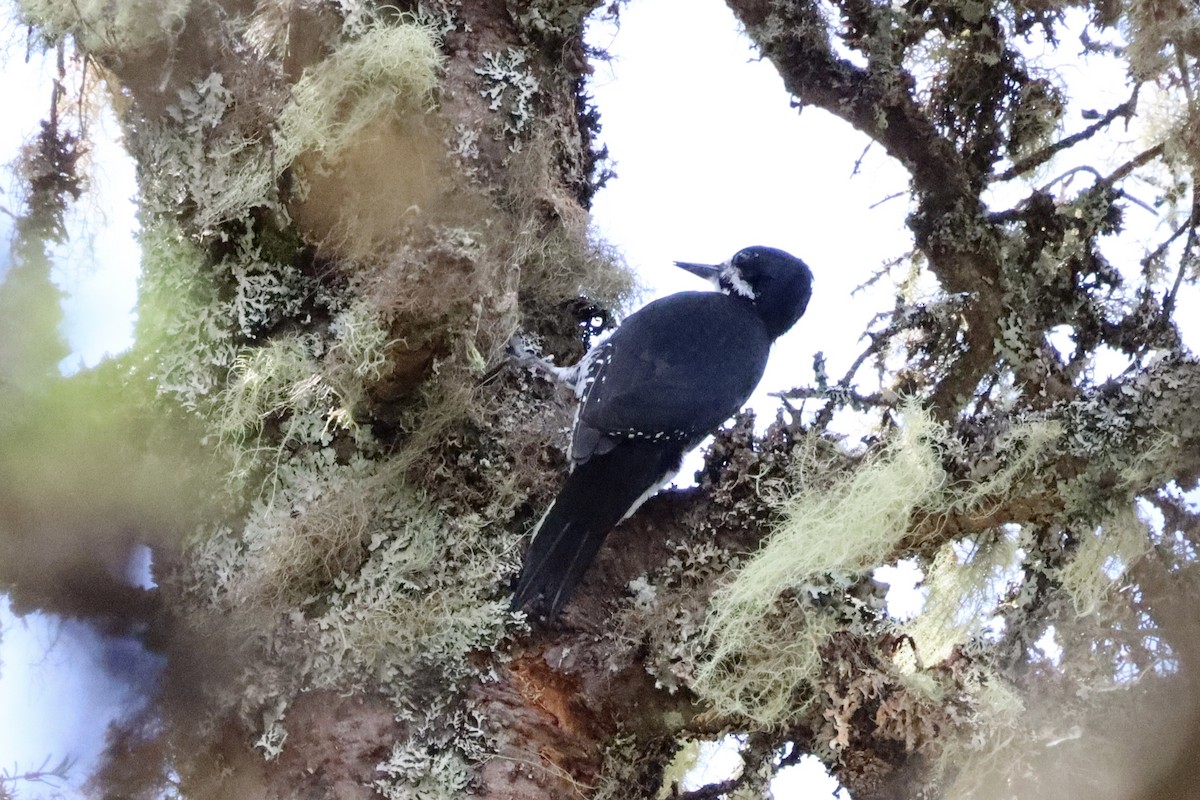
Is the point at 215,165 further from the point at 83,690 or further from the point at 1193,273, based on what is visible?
the point at 1193,273

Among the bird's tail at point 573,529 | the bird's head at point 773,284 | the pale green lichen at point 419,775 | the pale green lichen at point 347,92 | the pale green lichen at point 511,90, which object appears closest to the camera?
the pale green lichen at point 419,775

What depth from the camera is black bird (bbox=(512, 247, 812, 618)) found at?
1.96 meters

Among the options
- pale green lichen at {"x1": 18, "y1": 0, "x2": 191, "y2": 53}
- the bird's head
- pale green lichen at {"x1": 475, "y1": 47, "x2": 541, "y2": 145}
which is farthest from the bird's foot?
pale green lichen at {"x1": 18, "y1": 0, "x2": 191, "y2": 53}

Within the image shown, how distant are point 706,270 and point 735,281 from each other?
0.38 ft

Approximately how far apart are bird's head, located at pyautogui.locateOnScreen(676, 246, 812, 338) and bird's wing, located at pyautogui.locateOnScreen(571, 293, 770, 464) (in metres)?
0.19

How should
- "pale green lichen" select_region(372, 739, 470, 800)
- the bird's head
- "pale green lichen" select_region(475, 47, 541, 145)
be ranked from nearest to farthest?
"pale green lichen" select_region(372, 739, 470, 800) → "pale green lichen" select_region(475, 47, 541, 145) → the bird's head

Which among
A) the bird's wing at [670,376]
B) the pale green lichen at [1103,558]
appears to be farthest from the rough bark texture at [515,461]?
the bird's wing at [670,376]

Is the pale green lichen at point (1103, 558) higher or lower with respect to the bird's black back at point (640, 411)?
lower

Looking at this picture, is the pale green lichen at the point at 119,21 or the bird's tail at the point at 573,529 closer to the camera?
the bird's tail at the point at 573,529

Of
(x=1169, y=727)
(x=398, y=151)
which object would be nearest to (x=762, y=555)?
(x=1169, y=727)

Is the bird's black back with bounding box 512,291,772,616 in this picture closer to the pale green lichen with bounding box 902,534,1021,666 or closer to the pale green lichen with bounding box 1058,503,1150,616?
the pale green lichen with bounding box 902,534,1021,666

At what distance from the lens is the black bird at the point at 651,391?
196 cm

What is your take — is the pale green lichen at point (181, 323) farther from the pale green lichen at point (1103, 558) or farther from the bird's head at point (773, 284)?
the pale green lichen at point (1103, 558)

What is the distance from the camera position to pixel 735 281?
2990 millimetres
